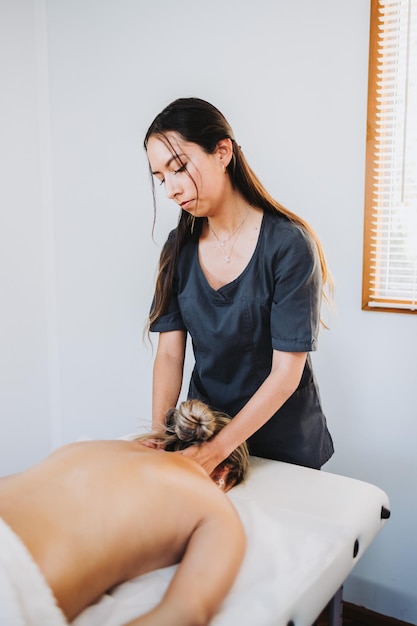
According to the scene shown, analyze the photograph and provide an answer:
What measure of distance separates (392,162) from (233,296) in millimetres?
664

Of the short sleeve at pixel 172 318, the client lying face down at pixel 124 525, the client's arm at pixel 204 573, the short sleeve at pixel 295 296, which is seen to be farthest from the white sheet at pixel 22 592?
the short sleeve at pixel 172 318

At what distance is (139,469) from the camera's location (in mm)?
1228

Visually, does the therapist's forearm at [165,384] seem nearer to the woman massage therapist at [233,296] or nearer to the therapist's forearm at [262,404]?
the woman massage therapist at [233,296]

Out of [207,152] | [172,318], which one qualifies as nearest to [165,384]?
[172,318]

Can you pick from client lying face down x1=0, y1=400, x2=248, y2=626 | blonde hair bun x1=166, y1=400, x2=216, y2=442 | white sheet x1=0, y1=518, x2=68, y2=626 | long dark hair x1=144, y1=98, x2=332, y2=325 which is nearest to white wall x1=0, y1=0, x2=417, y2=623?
long dark hair x1=144, y1=98, x2=332, y2=325

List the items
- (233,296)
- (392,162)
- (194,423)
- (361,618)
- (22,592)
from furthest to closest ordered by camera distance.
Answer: (361,618), (392,162), (233,296), (194,423), (22,592)

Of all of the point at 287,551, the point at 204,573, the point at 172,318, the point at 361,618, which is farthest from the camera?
the point at 361,618

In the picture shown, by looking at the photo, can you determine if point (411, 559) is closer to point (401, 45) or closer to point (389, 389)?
point (389, 389)

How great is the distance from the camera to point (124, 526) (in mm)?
1107

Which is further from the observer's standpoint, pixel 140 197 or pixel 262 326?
pixel 140 197

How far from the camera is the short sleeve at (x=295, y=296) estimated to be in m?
1.45

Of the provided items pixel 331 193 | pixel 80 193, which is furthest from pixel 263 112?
pixel 80 193

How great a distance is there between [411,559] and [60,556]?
1.34 meters

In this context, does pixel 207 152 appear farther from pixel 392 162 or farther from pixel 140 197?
pixel 140 197
